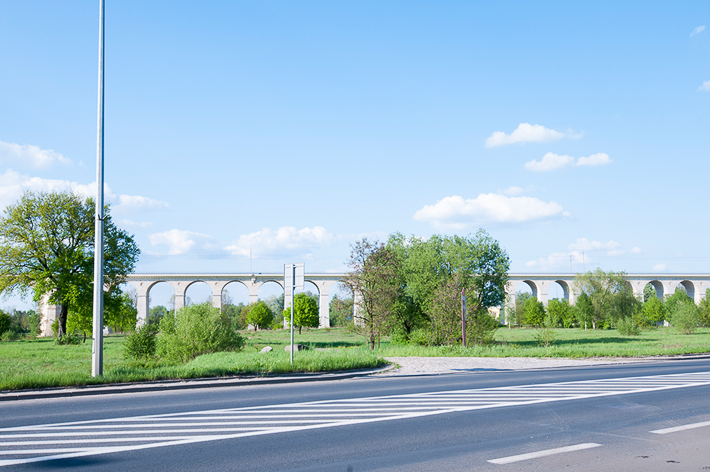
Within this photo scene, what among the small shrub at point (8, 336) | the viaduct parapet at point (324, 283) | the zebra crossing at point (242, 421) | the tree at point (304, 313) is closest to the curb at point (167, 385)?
the zebra crossing at point (242, 421)

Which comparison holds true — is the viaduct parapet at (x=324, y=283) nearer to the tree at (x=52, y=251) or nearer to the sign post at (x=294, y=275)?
the tree at (x=52, y=251)

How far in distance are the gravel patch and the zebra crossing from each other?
14.8ft

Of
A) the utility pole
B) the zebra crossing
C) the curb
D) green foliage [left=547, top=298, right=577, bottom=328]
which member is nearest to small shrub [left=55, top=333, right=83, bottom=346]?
the utility pole

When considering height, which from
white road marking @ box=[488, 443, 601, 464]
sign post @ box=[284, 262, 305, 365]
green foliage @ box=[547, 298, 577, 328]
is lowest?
green foliage @ box=[547, 298, 577, 328]

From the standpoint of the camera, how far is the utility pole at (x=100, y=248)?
1230 cm

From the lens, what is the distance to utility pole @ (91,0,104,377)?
40.4 feet

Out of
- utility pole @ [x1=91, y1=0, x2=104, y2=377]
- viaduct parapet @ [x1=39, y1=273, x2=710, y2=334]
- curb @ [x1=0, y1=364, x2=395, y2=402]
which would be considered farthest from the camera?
viaduct parapet @ [x1=39, y1=273, x2=710, y2=334]

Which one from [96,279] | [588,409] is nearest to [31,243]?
[96,279]

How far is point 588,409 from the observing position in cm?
863

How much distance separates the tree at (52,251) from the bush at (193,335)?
1576 cm

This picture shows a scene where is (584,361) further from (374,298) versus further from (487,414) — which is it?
(487,414)

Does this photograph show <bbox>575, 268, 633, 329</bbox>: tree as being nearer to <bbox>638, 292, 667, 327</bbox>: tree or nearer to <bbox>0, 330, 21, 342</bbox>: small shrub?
<bbox>638, 292, 667, 327</bbox>: tree

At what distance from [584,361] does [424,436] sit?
15.4m

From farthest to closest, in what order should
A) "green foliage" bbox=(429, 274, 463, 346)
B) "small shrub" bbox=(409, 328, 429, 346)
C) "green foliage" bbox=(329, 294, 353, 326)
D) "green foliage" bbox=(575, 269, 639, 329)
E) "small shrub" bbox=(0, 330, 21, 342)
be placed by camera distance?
1. "green foliage" bbox=(575, 269, 639, 329)
2. "small shrub" bbox=(0, 330, 21, 342)
3. "small shrub" bbox=(409, 328, 429, 346)
4. "green foliage" bbox=(329, 294, 353, 326)
5. "green foliage" bbox=(429, 274, 463, 346)
